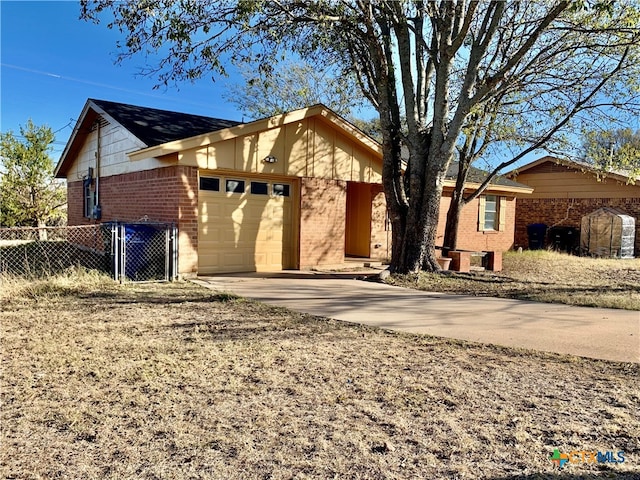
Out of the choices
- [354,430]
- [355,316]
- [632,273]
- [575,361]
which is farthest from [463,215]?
[354,430]

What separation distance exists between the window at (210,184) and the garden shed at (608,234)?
16621 mm

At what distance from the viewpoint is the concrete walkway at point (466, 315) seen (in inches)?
217

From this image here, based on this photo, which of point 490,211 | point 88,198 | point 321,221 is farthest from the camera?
point 490,211

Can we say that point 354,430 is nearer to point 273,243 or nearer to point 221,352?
point 221,352

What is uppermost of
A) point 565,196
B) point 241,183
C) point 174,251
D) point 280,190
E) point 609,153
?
point 609,153

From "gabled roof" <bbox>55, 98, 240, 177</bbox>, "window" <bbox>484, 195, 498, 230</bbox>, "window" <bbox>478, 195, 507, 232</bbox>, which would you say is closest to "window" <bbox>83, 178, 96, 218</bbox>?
"gabled roof" <bbox>55, 98, 240, 177</bbox>

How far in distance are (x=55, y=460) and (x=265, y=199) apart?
898 centimetres

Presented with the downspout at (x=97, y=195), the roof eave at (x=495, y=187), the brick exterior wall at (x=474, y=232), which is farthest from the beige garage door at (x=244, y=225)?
the brick exterior wall at (x=474, y=232)

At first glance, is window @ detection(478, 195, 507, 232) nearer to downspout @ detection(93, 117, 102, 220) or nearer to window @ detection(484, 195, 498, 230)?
window @ detection(484, 195, 498, 230)

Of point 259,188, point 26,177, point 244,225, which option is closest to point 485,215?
point 259,188

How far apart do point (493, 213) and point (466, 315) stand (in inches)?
512

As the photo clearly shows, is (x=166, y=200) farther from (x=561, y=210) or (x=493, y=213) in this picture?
(x=561, y=210)

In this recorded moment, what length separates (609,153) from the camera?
38.1ft

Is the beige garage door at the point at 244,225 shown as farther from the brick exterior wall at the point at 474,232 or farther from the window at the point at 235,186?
the brick exterior wall at the point at 474,232
